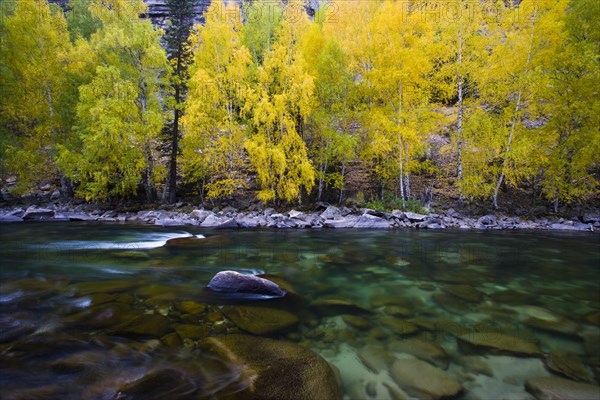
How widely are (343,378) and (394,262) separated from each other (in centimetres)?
433

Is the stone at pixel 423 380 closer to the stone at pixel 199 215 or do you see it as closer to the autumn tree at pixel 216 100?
the stone at pixel 199 215

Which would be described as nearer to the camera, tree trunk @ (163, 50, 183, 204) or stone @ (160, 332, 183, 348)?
stone @ (160, 332, 183, 348)

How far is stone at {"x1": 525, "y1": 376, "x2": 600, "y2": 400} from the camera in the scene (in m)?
2.33

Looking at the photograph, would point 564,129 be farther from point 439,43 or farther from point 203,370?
point 203,370

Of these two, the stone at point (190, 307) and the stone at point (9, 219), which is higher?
the stone at point (190, 307)

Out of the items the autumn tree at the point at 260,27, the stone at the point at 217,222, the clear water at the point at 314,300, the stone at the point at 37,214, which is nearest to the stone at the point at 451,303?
the clear water at the point at 314,300

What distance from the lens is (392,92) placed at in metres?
14.4

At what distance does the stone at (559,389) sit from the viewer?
2.33 m

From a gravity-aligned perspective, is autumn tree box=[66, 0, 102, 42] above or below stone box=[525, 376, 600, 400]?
above

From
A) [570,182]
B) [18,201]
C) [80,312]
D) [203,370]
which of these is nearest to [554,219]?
[570,182]

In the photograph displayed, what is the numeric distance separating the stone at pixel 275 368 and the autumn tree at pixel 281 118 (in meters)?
10.6

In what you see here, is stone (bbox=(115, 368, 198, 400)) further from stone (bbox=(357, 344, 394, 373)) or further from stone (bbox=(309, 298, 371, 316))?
stone (bbox=(309, 298, 371, 316))

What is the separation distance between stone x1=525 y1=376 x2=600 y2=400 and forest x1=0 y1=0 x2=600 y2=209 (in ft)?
37.0

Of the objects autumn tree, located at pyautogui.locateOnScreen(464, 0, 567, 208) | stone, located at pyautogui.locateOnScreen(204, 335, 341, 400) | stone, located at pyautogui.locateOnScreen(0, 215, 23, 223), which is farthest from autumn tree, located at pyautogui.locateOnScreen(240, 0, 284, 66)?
stone, located at pyautogui.locateOnScreen(204, 335, 341, 400)
